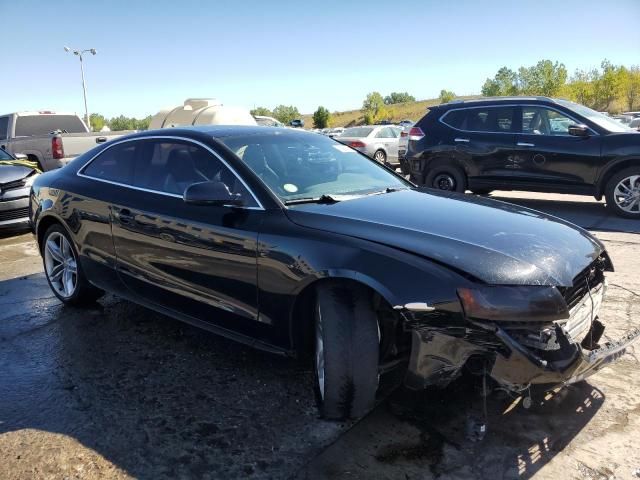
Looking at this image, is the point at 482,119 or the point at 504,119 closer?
the point at 504,119

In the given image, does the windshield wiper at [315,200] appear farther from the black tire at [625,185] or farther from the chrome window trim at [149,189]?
the black tire at [625,185]

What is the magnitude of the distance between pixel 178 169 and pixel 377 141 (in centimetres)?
1332

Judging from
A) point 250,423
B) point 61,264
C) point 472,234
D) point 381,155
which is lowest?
point 250,423

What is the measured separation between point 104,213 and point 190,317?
1.14 metres

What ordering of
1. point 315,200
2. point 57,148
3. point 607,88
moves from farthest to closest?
point 607,88 → point 57,148 → point 315,200

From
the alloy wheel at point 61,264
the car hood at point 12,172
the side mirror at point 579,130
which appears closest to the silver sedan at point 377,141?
the side mirror at point 579,130

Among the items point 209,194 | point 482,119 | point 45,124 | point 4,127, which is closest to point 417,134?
point 482,119

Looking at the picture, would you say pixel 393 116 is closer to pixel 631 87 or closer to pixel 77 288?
pixel 631 87

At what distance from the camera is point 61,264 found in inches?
185

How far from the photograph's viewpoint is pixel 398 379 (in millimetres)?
2742

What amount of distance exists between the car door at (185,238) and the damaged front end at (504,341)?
3.51 ft

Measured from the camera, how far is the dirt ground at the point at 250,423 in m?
2.47

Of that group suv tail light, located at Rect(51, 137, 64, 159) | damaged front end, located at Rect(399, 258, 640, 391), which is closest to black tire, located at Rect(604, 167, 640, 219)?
damaged front end, located at Rect(399, 258, 640, 391)

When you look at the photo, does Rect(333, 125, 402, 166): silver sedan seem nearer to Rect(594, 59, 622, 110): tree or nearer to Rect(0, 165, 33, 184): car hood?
Rect(0, 165, 33, 184): car hood
